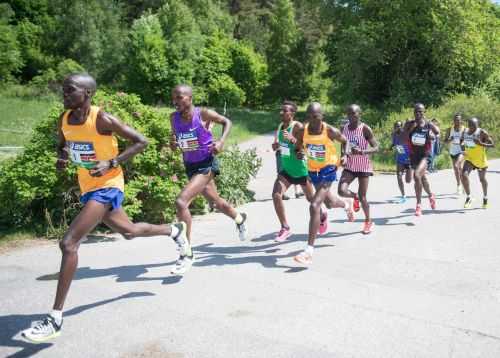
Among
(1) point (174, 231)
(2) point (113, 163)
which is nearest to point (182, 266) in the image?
(1) point (174, 231)

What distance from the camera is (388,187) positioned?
13953mm

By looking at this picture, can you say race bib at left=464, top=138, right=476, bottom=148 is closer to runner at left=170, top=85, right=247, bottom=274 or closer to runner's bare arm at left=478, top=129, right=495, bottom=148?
runner's bare arm at left=478, top=129, right=495, bottom=148

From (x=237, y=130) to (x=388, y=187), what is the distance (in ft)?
63.4

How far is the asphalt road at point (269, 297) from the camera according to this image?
13.5ft

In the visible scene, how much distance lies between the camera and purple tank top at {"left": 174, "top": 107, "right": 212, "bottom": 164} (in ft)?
20.4

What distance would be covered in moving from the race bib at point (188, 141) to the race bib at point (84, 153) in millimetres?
1726

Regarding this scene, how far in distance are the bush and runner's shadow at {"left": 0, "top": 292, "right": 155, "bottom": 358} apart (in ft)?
9.15

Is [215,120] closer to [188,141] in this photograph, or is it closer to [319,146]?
[188,141]

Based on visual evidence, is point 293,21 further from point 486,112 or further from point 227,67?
point 486,112

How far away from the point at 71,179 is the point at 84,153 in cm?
329

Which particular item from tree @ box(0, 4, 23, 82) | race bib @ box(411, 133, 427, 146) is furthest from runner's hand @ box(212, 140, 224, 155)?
tree @ box(0, 4, 23, 82)

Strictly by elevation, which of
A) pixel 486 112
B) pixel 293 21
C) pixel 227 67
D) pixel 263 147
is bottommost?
pixel 263 147

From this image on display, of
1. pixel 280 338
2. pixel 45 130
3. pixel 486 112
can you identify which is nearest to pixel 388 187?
pixel 45 130

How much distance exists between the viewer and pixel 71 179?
772 cm
